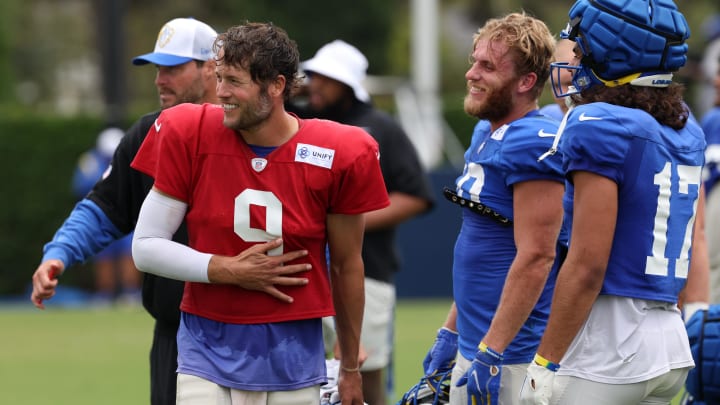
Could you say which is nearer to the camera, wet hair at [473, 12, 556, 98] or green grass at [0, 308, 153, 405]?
wet hair at [473, 12, 556, 98]

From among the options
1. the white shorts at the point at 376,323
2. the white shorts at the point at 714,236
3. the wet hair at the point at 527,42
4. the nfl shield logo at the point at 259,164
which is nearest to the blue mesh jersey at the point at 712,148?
the white shorts at the point at 714,236

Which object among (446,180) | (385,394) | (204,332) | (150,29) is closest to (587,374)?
(204,332)

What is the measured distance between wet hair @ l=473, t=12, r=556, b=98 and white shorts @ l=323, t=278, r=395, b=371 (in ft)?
8.95

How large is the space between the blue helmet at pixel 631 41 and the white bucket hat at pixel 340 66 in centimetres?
336

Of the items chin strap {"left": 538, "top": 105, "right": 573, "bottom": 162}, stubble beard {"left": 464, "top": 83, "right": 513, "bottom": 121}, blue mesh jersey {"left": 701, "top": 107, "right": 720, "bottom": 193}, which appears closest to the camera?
chin strap {"left": 538, "top": 105, "right": 573, "bottom": 162}

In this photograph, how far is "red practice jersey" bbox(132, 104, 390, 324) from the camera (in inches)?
172

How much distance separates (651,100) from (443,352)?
1.51 metres

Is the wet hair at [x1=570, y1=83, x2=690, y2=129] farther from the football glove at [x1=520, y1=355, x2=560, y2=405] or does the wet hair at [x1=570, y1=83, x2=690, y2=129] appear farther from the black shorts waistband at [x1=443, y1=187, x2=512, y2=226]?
the football glove at [x1=520, y1=355, x2=560, y2=405]

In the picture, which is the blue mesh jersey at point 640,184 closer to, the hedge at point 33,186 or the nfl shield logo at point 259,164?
the nfl shield logo at point 259,164

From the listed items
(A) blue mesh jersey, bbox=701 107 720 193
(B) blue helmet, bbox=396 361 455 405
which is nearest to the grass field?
(A) blue mesh jersey, bbox=701 107 720 193

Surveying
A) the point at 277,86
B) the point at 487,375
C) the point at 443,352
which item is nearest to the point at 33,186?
the point at 443,352

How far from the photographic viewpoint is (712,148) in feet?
23.5

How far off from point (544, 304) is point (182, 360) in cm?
138

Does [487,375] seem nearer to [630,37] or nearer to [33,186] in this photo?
[630,37]
